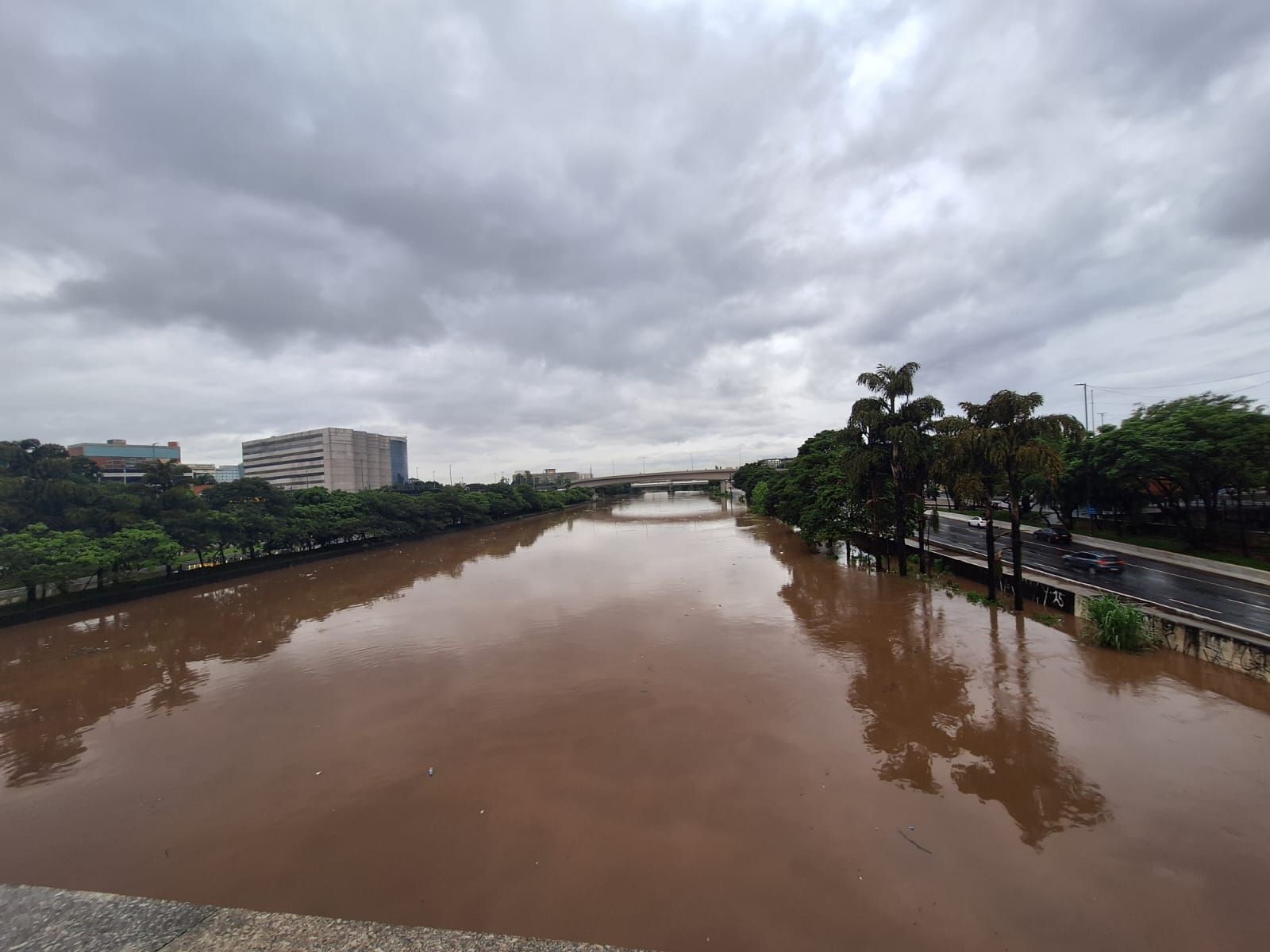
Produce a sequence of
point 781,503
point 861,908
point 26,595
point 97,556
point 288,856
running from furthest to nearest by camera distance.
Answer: point 781,503 → point 26,595 → point 97,556 → point 288,856 → point 861,908

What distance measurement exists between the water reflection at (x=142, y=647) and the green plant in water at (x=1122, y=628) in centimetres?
2305

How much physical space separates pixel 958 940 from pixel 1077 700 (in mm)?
7586

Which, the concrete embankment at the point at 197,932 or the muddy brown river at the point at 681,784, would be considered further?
the muddy brown river at the point at 681,784

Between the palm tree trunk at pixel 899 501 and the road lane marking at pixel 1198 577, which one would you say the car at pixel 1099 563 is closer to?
the road lane marking at pixel 1198 577

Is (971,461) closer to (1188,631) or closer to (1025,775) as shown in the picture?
(1188,631)

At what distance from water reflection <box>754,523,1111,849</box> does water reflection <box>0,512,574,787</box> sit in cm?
1573

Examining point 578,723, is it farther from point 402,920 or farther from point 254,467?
point 254,467

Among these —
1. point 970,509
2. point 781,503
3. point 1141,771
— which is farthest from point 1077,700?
point 970,509

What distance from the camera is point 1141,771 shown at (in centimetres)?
743

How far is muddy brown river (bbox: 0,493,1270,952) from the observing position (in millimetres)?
5332

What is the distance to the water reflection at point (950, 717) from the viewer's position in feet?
22.9

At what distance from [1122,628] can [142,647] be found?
30413 millimetres

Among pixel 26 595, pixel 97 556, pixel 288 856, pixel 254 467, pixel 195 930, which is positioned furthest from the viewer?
pixel 254 467

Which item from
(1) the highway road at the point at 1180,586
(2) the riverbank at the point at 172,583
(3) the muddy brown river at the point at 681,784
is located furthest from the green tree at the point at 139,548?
(1) the highway road at the point at 1180,586
